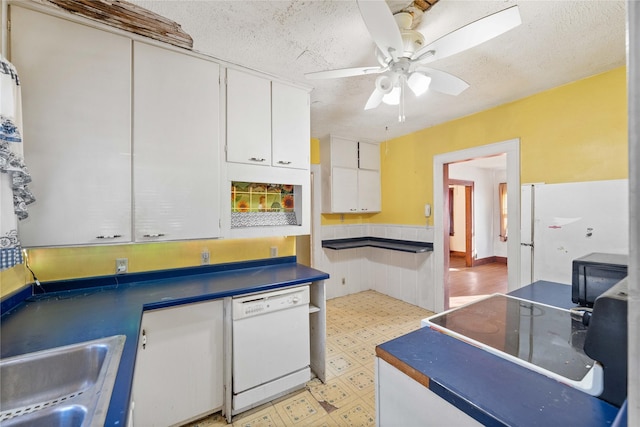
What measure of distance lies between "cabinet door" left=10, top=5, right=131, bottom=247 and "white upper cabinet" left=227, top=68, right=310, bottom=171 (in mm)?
675

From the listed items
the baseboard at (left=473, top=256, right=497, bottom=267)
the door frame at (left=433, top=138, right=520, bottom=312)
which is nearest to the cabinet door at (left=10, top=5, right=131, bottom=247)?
the door frame at (left=433, top=138, right=520, bottom=312)

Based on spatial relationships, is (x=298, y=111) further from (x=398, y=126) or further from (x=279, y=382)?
(x=279, y=382)

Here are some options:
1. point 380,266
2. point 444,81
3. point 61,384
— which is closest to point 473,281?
point 380,266

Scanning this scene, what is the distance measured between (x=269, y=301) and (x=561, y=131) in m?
2.92

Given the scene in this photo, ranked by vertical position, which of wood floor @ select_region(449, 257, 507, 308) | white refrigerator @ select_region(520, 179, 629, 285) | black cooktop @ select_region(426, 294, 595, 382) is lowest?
wood floor @ select_region(449, 257, 507, 308)

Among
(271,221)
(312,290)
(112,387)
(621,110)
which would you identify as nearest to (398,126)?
(621,110)

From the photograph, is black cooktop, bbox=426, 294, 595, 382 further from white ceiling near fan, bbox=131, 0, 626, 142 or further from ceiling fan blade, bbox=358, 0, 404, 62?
white ceiling near fan, bbox=131, 0, 626, 142

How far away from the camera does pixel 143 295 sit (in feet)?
5.41

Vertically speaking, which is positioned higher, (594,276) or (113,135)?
(113,135)

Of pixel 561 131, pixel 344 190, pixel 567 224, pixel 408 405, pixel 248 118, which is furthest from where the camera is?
pixel 344 190

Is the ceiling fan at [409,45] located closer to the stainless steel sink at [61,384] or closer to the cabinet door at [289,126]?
the cabinet door at [289,126]

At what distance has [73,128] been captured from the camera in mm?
1547

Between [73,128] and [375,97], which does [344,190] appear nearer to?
[375,97]

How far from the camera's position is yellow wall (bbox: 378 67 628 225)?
2.10 metres
